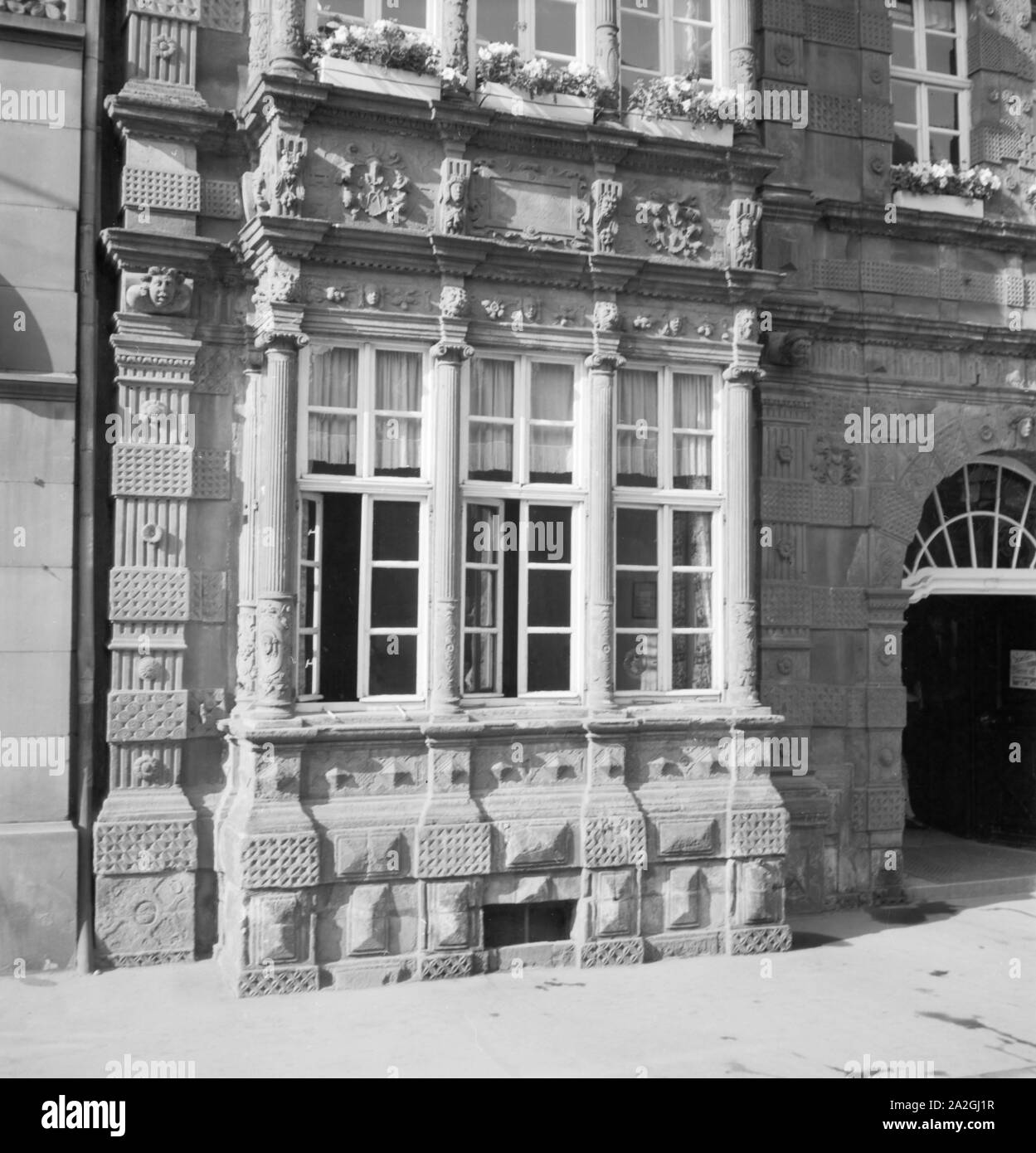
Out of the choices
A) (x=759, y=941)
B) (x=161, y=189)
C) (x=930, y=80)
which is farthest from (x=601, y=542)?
(x=930, y=80)

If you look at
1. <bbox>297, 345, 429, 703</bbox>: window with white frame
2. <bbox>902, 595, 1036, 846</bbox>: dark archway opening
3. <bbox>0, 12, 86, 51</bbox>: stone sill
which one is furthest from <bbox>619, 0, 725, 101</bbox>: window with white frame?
<bbox>902, 595, 1036, 846</bbox>: dark archway opening

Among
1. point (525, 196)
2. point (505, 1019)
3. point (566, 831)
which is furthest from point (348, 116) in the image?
point (505, 1019)

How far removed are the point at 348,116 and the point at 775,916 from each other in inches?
252

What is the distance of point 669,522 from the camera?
993cm

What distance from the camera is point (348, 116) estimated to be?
9023mm

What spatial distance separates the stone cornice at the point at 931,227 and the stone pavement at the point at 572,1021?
6.03 m

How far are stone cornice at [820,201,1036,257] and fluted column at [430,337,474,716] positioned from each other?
3953 mm

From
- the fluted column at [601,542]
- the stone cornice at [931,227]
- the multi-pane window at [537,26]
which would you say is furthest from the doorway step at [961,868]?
the multi-pane window at [537,26]

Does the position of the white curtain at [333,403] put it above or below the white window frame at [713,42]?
below

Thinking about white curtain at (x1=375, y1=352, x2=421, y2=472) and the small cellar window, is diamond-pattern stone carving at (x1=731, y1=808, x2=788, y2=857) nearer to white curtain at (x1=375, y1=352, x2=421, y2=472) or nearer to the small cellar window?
the small cellar window

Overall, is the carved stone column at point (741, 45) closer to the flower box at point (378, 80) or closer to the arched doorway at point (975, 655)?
the flower box at point (378, 80)

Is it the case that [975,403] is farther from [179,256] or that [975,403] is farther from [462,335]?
[179,256]

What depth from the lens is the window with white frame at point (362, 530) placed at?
905 cm

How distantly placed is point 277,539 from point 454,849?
93.8 inches
